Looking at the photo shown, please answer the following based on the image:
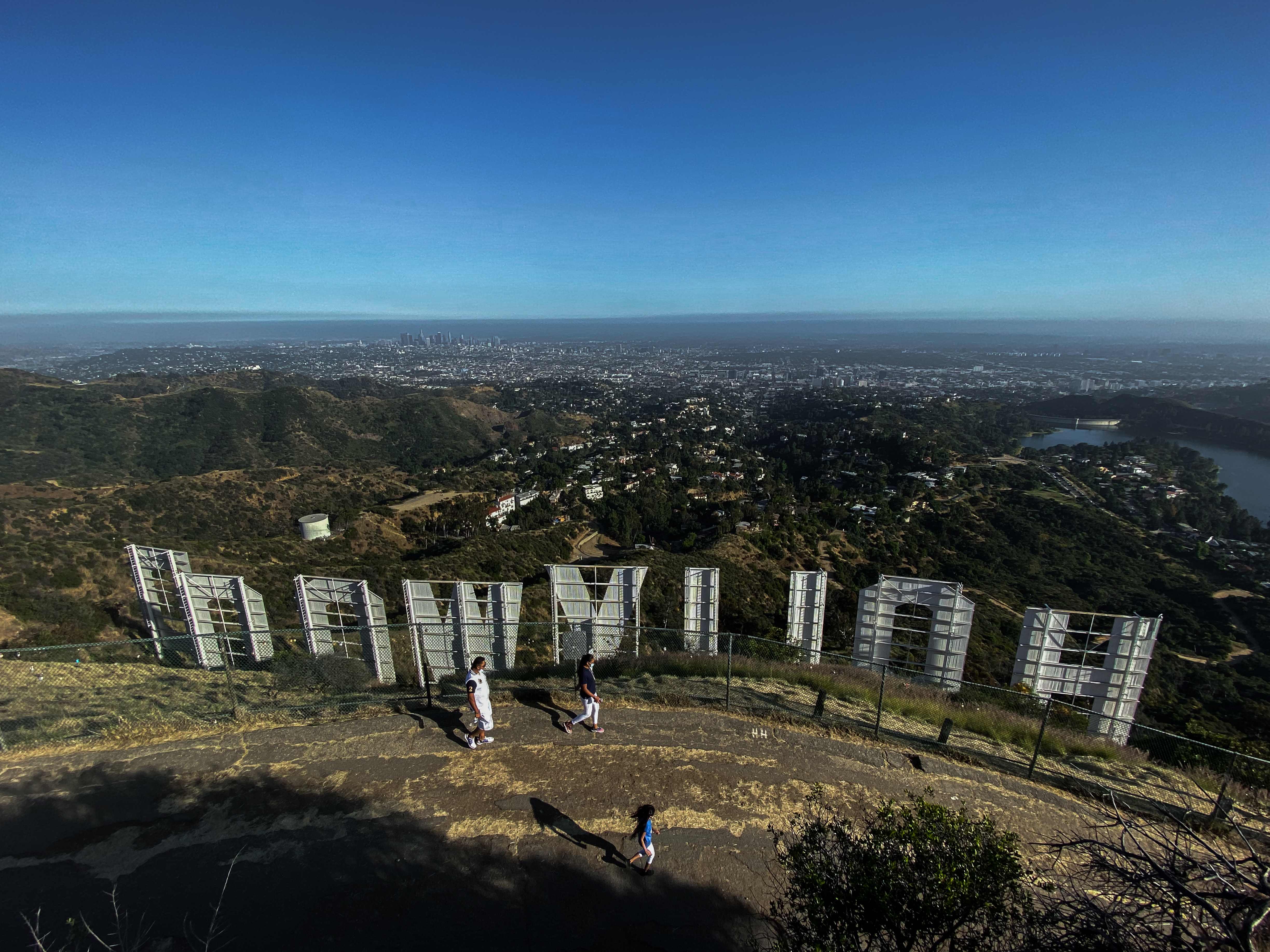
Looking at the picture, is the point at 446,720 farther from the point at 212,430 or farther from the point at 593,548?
the point at 212,430

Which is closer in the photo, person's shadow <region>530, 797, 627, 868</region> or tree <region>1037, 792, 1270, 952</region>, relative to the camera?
tree <region>1037, 792, 1270, 952</region>

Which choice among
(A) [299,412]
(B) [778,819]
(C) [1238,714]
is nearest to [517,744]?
(B) [778,819]

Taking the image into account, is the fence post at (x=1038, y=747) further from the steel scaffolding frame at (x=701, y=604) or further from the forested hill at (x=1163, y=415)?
the forested hill at (x=1163, y=415)

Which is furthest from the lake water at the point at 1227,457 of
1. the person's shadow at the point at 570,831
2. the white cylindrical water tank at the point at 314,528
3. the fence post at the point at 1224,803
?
the white cylindrical water tank at the point at 314,528

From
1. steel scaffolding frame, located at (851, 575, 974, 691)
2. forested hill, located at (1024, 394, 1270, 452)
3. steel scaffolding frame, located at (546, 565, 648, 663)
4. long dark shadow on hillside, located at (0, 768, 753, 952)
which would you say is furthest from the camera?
forested hill, located at (1024, 394, 1270, 452)

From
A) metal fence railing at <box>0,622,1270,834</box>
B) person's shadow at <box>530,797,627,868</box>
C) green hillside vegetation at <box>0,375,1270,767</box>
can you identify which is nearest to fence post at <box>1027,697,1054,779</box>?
metal fence railing at <box>0,622,1270,834</box>

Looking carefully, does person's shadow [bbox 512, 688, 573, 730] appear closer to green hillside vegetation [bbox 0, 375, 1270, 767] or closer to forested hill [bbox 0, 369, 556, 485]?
green hillside vegetation [bbox 0, 375, 1270, 767]

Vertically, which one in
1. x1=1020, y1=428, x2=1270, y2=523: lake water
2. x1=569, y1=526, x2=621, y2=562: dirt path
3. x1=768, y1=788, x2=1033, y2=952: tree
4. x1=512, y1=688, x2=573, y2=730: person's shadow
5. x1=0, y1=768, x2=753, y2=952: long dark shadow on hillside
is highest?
x1=768, y1=788, x2=1033, y2=952: tree

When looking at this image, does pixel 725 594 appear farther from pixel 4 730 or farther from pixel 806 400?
pixel 806 400
